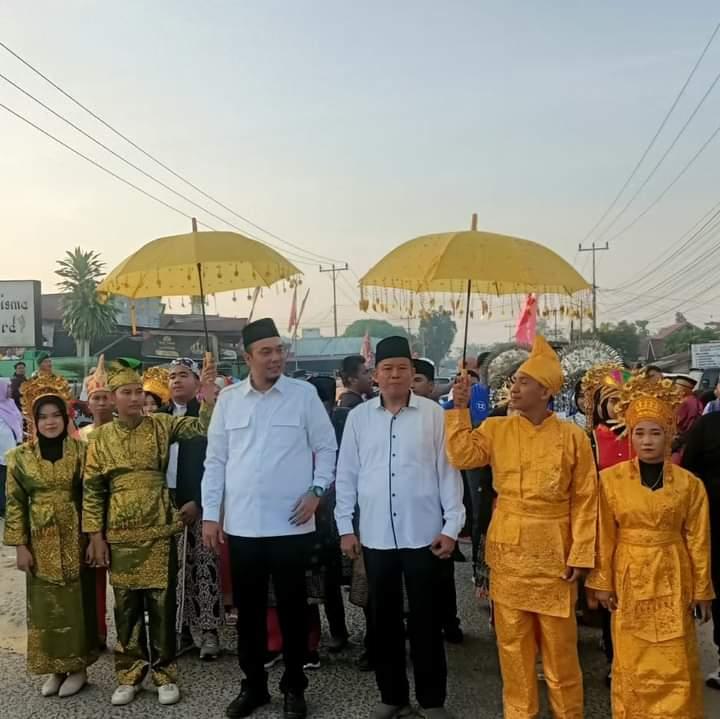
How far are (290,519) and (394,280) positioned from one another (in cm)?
151

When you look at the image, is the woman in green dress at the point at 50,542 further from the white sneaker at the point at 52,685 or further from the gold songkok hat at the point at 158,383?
the gold songkok hat at the point at 158,383

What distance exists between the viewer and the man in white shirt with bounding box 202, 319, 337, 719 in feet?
11.9

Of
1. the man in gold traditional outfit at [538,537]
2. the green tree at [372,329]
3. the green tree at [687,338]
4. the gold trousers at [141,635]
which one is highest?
the green tree at [372,329]

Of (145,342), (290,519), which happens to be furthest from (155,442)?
(145,342)

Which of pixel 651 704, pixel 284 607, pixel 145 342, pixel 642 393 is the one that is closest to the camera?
pixel 651 704

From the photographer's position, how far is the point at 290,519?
A: 362 centimetres

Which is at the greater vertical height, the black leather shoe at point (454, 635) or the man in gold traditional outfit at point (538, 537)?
the man in gold traditional outfit at point (538, 537)

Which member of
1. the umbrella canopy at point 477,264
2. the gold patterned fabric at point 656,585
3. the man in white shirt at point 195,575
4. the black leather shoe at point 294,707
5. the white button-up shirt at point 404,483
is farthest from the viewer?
the man in white shirt at point 195,575

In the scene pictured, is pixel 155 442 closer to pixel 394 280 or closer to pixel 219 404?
pixel 219 404

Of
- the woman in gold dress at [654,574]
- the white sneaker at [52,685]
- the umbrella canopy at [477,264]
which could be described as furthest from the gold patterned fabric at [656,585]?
the white sneaker at [52,685]

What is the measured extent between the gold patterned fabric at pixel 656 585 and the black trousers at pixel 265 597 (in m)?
1.48

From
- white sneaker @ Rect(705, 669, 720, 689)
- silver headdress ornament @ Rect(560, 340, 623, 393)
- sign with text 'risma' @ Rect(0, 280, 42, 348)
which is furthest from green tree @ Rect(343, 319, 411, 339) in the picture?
white sneaker @ Rect(705, 669, 720, 689)

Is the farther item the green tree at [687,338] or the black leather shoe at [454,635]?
the green tree at [687,338]

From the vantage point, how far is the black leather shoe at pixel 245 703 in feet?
11.9
